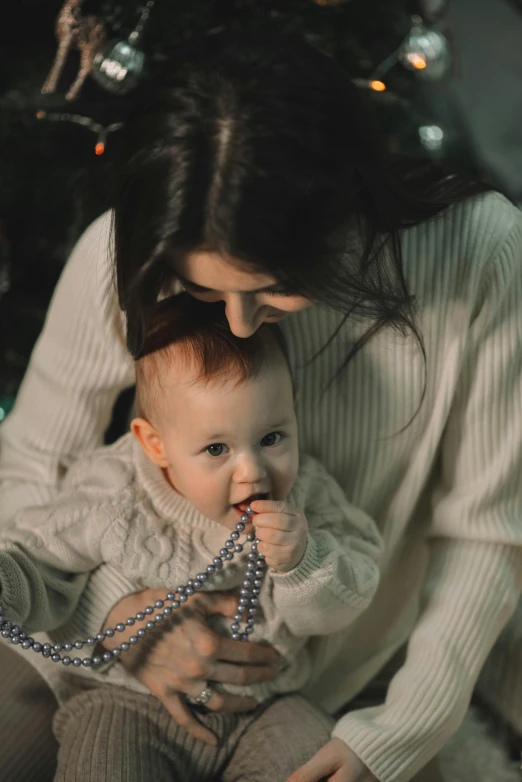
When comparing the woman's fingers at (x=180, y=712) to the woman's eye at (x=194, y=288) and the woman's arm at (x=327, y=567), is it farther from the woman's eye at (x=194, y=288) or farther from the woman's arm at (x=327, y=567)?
the woman's eye at (x=194, y=288)

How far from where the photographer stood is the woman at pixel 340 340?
2.63 feet

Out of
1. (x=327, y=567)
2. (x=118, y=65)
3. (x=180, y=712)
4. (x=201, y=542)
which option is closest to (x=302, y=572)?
(x=327, y=567)

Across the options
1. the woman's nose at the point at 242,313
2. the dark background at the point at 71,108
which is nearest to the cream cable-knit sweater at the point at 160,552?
the woman's nose at the point at 242,313

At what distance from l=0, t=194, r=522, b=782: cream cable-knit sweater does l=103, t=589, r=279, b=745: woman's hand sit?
58 mm

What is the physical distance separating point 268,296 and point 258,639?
1.47 feet

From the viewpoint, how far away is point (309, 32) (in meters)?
1.36

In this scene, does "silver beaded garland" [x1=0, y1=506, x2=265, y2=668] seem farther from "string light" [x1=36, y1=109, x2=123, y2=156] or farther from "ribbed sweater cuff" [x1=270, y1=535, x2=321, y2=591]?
"string light" [x1=36, y1=109, x2=123, y2=156]

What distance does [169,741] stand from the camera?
1.08 metres

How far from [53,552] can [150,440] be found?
0.55 ft

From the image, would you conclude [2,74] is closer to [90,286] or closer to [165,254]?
[90,286]

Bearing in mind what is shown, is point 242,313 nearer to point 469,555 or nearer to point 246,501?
point 246,501

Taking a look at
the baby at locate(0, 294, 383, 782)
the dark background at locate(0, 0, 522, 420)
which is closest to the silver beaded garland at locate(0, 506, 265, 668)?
Answer: the baby at locate(0, 294, 383, 782)

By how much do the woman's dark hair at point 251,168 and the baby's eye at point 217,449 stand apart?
0.18 m

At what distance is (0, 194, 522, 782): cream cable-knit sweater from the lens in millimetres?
1090
